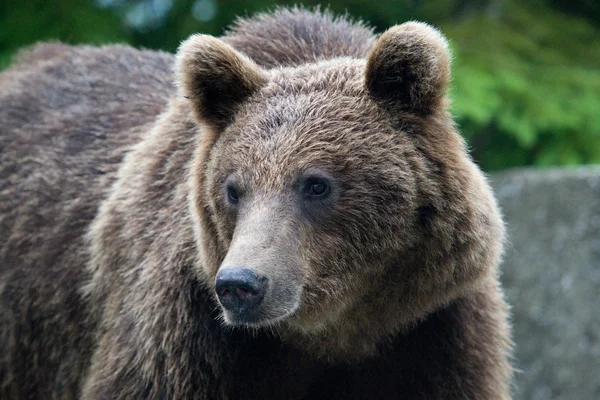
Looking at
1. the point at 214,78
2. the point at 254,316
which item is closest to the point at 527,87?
the point at 214,78

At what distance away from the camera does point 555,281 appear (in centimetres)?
995

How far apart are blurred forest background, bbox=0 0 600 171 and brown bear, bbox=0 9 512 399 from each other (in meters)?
4.76

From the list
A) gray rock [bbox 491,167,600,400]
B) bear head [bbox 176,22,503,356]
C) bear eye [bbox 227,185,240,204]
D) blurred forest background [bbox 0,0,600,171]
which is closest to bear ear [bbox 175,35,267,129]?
bear head [bbox 176,22,503,356]

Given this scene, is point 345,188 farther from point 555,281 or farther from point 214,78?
point 555,281

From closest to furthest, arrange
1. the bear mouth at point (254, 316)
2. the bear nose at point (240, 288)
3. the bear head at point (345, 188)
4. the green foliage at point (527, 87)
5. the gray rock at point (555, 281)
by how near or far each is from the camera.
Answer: the bear nose at point (240, 288) → the bear mouth at point (254, 316) → the bear head at point (345, 188) → the gray rock at point (555, 281) → the green foliage at point (527, 87)

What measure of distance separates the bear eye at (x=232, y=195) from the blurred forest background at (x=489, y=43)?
5.67 metres

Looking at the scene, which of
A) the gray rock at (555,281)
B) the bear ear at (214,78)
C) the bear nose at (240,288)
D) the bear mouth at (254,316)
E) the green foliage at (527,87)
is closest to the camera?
the bear nose at (240,288)

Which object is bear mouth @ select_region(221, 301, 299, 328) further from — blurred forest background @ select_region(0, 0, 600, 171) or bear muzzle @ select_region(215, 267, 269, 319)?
blurred forest background @ select_region(0, 0, 600, 171)

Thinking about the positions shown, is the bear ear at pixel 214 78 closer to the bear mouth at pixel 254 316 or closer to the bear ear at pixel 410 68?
the bear ear at pixel 410 68

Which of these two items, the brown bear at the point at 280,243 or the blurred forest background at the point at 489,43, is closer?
the brown bear at the point at 280,243

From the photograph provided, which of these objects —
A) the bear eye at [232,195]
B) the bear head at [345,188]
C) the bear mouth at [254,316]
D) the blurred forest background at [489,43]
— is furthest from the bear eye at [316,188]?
the blurred forest background at [489,43]

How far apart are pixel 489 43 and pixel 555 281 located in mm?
3085

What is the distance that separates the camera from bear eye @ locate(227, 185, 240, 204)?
189 inches

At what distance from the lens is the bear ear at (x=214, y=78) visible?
5.04 m
